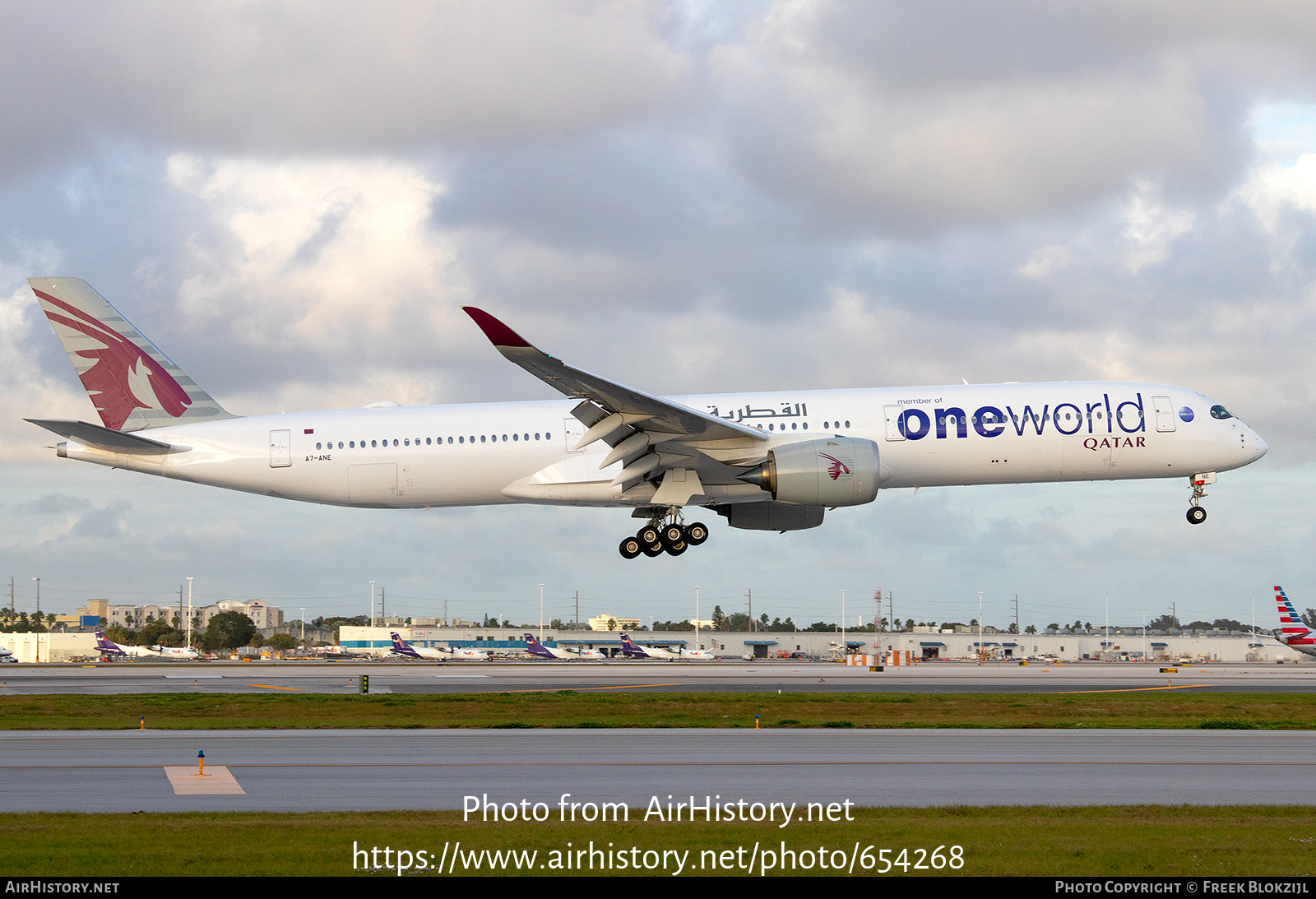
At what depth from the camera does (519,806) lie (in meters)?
15.3

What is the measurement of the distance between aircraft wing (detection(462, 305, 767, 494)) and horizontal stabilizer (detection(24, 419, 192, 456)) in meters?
12.9

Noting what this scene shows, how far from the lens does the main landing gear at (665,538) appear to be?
122ft

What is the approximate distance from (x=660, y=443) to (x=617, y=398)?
8.79 feet

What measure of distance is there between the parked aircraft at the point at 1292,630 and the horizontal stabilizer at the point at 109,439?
262ft

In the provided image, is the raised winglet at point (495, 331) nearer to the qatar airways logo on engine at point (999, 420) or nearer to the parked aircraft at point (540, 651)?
the qatar airways logo on engine at point (999, 420)

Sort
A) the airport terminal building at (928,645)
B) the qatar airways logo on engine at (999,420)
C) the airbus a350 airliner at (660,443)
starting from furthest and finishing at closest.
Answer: the airport terminal building at (928,645) < the qatar airways logo on engine at (999,420) < the airbus a350 airliner at (660,443)

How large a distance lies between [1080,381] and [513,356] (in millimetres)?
17417

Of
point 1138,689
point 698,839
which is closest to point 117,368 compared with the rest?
point 698,839

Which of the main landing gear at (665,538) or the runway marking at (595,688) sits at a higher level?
the main landing gear at (665,538)

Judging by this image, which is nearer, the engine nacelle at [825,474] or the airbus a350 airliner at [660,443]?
the engine nacelle at [825,474]

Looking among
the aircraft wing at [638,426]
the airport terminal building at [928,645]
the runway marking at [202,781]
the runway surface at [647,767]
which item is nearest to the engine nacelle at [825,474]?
the aircraft wing at [638,426]

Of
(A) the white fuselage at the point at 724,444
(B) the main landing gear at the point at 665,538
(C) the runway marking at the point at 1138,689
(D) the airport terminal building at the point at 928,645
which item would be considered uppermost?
(A) the white fuselage at the point at 724,444
